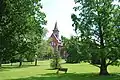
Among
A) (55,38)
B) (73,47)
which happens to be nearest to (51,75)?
(73,47)

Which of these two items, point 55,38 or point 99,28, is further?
point 55,38

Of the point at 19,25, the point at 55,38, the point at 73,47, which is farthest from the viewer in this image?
the point at 55,38

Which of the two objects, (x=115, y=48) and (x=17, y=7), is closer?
(x=17, y=7)

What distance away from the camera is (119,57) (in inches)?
1574

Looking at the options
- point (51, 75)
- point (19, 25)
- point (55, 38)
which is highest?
point (55, 38)

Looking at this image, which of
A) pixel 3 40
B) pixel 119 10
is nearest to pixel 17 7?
pixel 3 40

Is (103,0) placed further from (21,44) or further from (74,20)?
(21,44)

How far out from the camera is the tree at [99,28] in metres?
41.0

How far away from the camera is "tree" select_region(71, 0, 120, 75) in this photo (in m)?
41.0

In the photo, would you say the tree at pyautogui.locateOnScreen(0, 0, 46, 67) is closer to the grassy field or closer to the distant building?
the grassy field

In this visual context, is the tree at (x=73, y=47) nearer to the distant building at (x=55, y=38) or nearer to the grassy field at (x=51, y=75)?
the grassy field at (x=51, y=75)

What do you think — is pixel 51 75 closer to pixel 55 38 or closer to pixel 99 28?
pixel 99 28

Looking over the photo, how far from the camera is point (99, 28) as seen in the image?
42156 mm

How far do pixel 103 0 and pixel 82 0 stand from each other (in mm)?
3223
